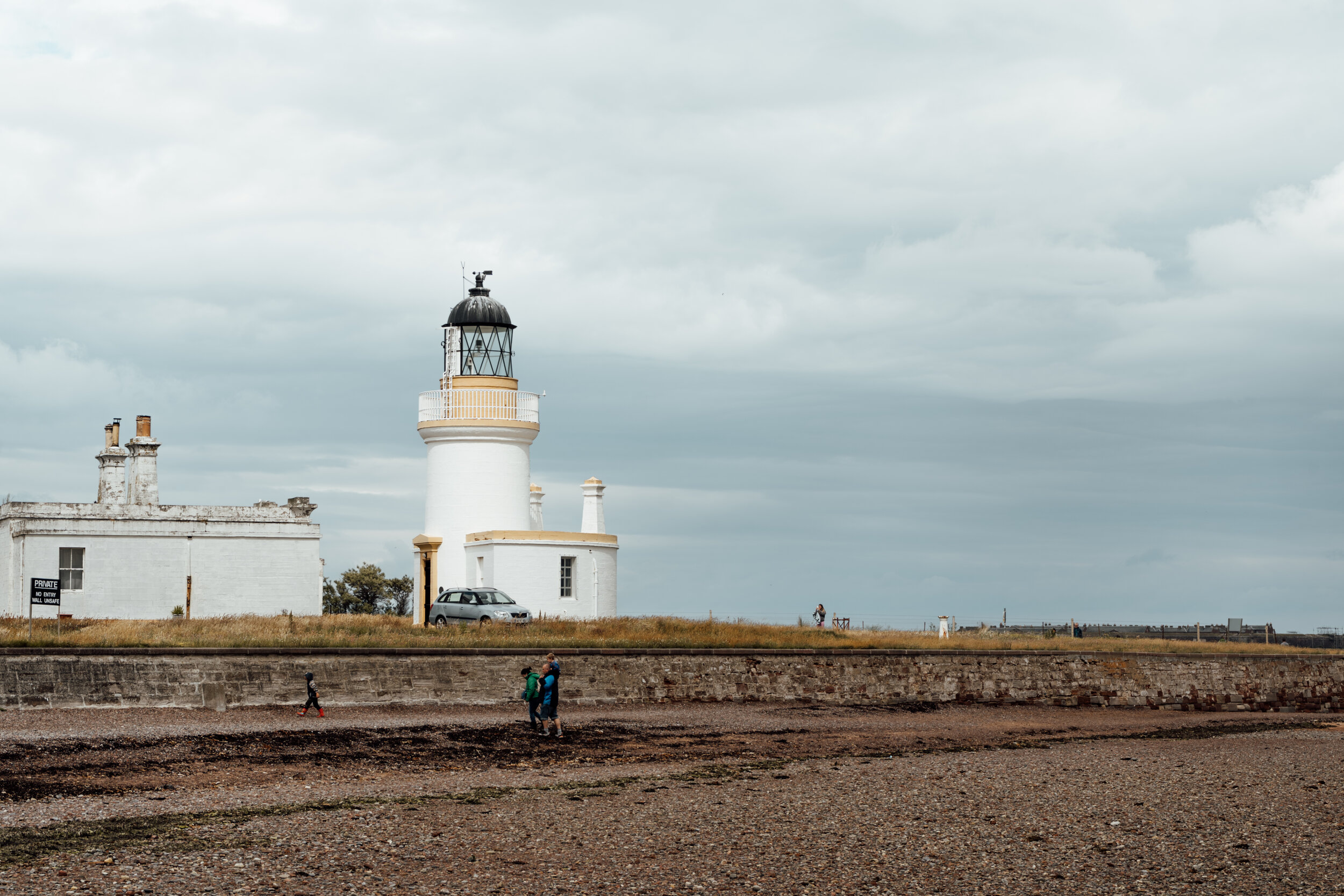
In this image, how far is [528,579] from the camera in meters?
32.8

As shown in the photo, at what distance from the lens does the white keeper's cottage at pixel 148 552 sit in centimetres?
3189

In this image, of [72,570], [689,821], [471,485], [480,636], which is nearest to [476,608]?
[480,636]

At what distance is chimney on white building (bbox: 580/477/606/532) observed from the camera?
36.6 m

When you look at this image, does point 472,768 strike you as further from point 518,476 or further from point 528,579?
point 518,476

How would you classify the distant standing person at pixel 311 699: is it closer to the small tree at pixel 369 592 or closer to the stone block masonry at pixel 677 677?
the stone block masonry at pixel 677 677

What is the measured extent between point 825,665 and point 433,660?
28.2 feet

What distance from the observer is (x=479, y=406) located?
114 feet

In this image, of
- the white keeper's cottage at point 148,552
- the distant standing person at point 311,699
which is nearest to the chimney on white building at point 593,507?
the white keeper's cottage at point 148,552

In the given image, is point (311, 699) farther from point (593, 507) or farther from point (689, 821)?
point (593, 507)

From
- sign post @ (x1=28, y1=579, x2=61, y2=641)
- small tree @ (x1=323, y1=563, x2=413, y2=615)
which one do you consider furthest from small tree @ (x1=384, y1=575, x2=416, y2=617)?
→ sign post @ (x1=28, y1=579, x2=61, y2=641)

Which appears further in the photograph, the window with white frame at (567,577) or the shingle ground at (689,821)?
the window with white frame at (567,577)

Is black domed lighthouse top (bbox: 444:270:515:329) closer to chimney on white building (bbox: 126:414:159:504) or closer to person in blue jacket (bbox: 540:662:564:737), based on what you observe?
chimney on white building (bbox: 126:414:159:504)

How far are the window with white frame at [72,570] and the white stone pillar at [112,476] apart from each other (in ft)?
7.16

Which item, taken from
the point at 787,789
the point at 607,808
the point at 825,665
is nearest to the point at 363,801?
the point at 607,808
